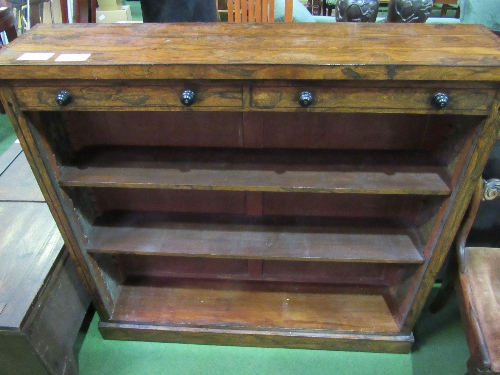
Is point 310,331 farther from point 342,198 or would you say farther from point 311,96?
point 311,96

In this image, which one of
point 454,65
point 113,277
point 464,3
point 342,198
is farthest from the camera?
point 464,3

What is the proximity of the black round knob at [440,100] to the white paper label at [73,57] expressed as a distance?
33.4 inches

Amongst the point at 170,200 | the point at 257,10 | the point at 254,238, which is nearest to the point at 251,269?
the point at 254,238

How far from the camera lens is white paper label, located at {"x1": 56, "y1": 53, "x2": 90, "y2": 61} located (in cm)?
92

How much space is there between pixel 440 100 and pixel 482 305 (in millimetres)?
735

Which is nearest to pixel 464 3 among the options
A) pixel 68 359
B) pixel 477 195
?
pixel 477 195

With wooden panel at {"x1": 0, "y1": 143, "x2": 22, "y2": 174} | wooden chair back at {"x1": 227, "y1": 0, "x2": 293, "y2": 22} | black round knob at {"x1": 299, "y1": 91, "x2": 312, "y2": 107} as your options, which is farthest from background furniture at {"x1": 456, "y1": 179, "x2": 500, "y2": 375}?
wooden panel at {"x1": 0, "y1": 143, "x2": 22, "y2": 174}

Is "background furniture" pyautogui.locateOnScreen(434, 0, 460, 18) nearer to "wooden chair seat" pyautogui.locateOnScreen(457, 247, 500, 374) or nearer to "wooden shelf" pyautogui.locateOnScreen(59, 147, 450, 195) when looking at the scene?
"wooden chair seat" pyautogui.locateOnScreen(457, 247, 500, 374)

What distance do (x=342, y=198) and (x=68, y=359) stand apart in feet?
3.94

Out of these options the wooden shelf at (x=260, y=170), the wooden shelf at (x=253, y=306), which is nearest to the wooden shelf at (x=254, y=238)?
the wooden shelf at (x=260, y=170)

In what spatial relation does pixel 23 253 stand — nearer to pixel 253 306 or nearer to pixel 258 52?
pixel 253 306

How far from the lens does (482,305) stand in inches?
47.6

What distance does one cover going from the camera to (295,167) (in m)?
1.18

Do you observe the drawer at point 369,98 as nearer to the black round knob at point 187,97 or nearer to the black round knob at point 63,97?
the black round knob at point 187,97
